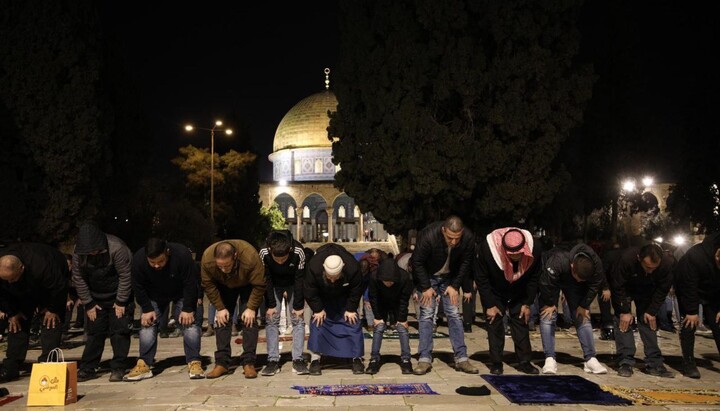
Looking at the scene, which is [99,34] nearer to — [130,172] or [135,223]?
[130,172]

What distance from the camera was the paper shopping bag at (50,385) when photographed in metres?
5.77

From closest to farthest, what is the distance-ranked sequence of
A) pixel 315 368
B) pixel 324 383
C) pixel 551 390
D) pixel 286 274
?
pixel 551 390 < pixel 324 383 < pixel 315 368 < pixel 286 274

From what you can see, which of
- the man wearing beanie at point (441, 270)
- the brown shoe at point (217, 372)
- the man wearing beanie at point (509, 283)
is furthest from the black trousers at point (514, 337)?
the brown shoe at point (217, 372)

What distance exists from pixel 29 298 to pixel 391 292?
3.84m

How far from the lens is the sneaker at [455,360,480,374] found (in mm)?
7102

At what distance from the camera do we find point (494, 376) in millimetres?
6883

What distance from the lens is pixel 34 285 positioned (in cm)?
723

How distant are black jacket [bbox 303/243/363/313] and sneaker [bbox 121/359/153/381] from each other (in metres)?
1.79

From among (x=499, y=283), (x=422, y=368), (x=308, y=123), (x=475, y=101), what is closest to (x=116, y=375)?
(x=422, y=368)

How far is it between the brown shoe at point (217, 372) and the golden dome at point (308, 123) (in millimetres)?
52710

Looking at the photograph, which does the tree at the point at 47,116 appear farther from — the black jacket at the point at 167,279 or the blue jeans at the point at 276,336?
the blue jeans at the point at 276,336

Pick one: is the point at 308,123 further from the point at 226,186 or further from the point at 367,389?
the point at 367,389

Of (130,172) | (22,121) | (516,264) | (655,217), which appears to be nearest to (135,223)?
(130,172)

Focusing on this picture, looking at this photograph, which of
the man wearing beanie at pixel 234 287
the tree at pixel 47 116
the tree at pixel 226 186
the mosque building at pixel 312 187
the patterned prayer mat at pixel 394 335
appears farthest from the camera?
the mosque building at pixel 312 187
